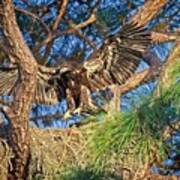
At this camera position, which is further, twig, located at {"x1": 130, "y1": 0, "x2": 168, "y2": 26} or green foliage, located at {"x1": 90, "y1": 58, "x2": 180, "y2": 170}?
twig, located at {"x1": 130, "y1": 0, "x2": 168, "y2": 26}

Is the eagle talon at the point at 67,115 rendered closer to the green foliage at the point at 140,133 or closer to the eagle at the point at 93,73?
the eagle at the point at 93,73

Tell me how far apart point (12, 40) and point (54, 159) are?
0.40 meters

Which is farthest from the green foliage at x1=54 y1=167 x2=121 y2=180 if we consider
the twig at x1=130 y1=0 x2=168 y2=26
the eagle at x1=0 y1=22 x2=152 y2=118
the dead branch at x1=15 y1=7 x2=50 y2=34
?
the dead branch at x1=15 y1=7 x2=50 y2=34

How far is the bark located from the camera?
1.44 m

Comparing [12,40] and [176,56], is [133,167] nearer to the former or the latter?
[176,56]

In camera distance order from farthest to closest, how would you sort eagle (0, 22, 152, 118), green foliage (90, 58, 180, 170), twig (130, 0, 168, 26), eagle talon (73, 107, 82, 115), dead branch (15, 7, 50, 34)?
dead branch (15, 7, 50, 34) → twig (130, 0, 168, 26) → eagle (0, 22, 152, 118) → eagle talon (73, 107, 82, 115) → green foliage (90, 58, 180, 170)

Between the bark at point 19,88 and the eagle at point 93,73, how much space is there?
497mm

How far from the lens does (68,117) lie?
208cm

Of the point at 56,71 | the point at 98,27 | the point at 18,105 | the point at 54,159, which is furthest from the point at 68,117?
the point at 98,27

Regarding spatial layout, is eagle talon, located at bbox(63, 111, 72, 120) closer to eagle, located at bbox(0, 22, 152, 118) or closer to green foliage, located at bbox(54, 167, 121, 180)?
eagle, located at bbox(0, 22, 152, 118)

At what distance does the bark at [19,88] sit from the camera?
1.44 meters

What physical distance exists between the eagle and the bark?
50 cm

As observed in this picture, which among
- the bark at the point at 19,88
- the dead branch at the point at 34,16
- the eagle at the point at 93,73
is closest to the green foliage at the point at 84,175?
the bark at the point at 19,88

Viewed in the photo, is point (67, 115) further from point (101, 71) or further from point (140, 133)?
point (140, 133)
